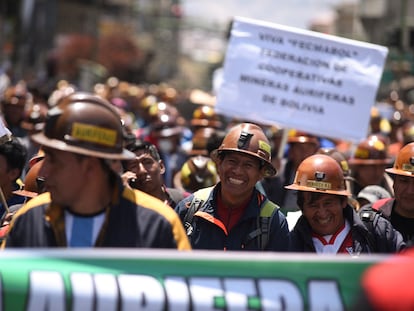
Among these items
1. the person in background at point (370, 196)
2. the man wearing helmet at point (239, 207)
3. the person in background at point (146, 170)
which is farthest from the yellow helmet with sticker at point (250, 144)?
the person in background at point (370, 196)

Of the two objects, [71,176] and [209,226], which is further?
[209,226]

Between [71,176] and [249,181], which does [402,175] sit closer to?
[249,181]

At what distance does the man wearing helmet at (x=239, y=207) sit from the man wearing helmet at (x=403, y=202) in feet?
3.87

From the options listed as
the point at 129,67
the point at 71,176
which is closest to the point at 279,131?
the point at 71,176

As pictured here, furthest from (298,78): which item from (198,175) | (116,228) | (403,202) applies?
(116,228)

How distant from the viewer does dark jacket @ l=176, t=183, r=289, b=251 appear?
5926 millimetres

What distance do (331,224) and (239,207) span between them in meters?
0.58

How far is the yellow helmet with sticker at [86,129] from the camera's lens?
4191 mm

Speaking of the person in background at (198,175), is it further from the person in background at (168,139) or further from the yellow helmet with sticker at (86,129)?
the yellow helmet with sticker at (86,129)

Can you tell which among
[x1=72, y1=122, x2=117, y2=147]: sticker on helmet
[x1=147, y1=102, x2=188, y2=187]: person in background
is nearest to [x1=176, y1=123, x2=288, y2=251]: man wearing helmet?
[x1=72, y1=122, x2=117, y2=147]: sticker on helmet

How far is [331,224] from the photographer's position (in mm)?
6301

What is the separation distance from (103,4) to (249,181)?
78.6 meters

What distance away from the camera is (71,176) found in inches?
168

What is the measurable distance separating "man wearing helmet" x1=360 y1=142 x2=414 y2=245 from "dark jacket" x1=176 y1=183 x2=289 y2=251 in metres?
1.29
